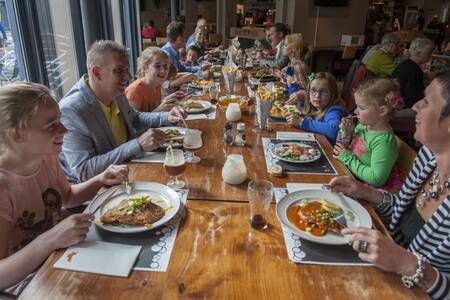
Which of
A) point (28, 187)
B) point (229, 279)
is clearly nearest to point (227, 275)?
point (229, 279)

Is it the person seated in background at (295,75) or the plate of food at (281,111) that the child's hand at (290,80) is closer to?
the person seated in background at (295,75)

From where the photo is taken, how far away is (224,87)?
3.27 m

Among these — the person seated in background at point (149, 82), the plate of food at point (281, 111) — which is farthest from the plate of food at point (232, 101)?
the person seated in background at point (149, 82)

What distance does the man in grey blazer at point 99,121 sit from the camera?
1.62 m

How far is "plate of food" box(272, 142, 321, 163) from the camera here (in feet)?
5.41

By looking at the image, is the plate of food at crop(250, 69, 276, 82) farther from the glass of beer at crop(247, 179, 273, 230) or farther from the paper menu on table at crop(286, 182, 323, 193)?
the glass of beer at crop(247, 179, 273, 230)

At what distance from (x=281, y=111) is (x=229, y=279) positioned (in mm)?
1677

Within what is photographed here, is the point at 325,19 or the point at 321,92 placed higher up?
the point at 325,19

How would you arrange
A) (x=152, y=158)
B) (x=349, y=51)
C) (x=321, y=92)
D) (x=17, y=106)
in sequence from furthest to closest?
1. (x=349, y=51)
2. (x=321, y=92)
3. (x=152, y=158)
4. (x=17, y=106)

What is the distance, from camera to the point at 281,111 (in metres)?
2.42

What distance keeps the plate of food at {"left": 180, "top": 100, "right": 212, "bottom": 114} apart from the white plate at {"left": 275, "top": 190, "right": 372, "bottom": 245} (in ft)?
4.14

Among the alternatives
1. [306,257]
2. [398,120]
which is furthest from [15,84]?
[398,120]

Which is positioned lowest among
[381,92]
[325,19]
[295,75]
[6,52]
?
[295,75]

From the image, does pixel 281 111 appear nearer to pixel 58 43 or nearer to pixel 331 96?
pixel 331 96
